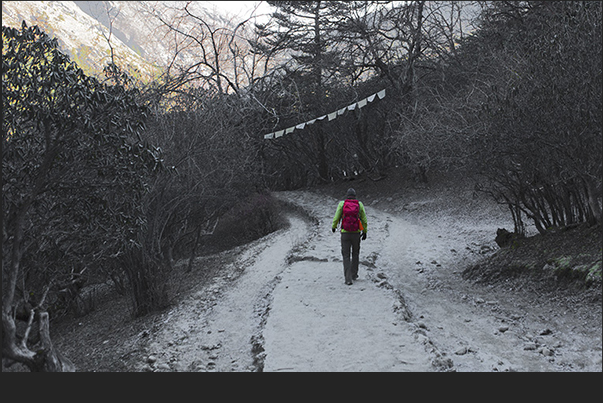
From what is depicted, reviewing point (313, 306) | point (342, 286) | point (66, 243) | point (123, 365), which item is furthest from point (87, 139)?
point (342, 286)

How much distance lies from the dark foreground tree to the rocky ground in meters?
1.91

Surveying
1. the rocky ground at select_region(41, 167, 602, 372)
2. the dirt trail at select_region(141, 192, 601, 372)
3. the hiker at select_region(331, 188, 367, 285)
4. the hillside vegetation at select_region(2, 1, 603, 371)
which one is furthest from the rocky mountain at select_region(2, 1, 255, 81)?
the hiker at select_region(331, 188, 367, 285)

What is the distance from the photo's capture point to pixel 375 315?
6.68 meters

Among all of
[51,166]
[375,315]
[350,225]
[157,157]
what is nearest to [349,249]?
[350,225]

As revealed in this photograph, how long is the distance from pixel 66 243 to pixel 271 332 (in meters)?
3.18

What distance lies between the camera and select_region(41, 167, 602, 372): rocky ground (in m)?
5.27

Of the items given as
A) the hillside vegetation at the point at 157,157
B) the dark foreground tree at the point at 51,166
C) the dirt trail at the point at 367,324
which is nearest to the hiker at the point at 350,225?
the dirt trail at the point at 367,324

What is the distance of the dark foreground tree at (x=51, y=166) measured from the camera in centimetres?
498

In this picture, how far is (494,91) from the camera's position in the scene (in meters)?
7.29

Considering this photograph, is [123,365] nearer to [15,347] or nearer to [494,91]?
[15,347]

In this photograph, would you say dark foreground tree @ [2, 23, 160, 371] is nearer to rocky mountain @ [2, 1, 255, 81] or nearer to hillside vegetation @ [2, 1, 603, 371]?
hillside vegetation @ [2, 1, 603, 371]

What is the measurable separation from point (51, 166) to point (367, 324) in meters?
4.52

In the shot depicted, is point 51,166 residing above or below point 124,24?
below

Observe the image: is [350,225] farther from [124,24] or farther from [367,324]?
[124,24]
